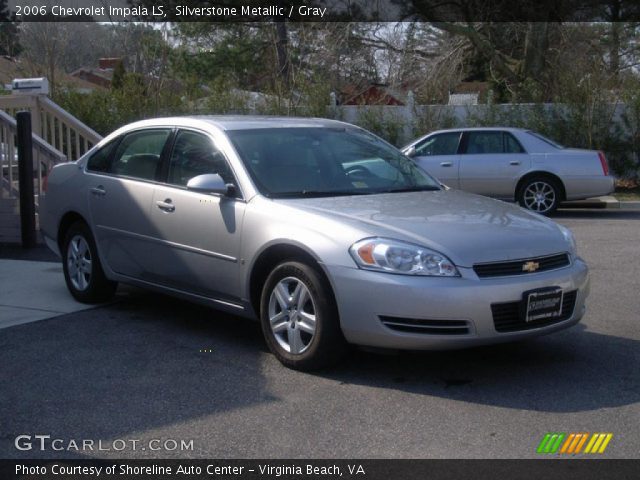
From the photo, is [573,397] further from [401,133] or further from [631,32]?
[631,32]

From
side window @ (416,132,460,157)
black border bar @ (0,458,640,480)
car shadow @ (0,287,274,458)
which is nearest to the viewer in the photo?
black border bar @ (0,458,640,480)

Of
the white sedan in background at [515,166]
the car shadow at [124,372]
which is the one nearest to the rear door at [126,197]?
the car shadow at [124,372]

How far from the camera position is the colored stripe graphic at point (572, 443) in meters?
4.45

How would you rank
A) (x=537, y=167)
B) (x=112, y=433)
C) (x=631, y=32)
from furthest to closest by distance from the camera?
1. (x=631, y=32)
2. (x=537, y=167)
3. (x=112, y=433)

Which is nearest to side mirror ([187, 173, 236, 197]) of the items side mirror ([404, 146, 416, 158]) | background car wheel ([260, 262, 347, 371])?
background car wheel ([260, 262, 347, 371])

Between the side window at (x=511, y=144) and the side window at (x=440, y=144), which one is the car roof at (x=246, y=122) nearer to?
the side window at (x=511, y=144)

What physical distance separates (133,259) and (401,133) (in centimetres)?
1475

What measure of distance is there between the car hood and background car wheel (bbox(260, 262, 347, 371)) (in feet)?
1.40

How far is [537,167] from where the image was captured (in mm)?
15445

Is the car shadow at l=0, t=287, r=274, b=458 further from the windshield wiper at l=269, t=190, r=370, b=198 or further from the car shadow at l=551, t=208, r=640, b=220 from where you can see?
the car shadow at l=551, t=208, r=640, b=220

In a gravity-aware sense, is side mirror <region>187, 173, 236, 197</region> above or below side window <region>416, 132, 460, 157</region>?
above

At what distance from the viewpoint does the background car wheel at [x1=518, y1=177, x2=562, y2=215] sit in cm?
1541

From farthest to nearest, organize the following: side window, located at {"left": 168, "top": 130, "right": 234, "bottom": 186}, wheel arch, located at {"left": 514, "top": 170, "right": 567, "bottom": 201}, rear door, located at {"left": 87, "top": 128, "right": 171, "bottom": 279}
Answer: wheel arch, located at {"left": 514, "top": 170, "right": 567, "bottom": 201}, rear door, located at {"left": 87, "top": 128, "right": 171, "bottom": 279}, side window, located at {"left": 168, "top": 130, "right": 234, "bottom": 186}

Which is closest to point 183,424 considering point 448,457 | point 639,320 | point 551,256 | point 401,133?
point 448,457
